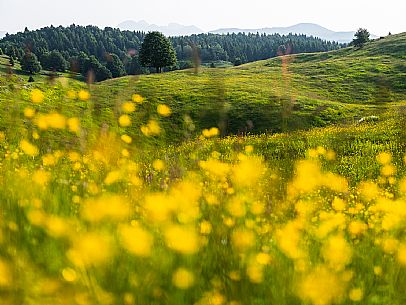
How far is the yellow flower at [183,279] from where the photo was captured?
2.42 m

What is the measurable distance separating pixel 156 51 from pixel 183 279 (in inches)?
2919

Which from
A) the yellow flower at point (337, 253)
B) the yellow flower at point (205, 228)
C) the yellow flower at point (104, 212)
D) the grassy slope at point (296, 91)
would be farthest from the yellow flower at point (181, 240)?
the grassy slope at point (296, 91)

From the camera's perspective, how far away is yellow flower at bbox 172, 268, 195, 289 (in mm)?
2424

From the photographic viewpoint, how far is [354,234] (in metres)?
3.64

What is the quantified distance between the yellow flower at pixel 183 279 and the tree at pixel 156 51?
7377 cm

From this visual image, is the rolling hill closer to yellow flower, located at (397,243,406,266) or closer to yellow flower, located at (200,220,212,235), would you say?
yellow flower, located at (200,220,212,235)

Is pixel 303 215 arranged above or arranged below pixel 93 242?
below

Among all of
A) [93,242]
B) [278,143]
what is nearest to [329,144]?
[278,143]

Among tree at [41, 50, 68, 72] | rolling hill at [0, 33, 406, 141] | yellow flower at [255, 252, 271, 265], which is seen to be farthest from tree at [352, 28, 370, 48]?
yellow flower at [255, 252, 271, 265]

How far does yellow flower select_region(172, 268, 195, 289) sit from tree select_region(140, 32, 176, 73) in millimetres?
73765

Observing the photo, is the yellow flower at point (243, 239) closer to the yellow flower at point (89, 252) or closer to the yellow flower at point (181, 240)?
the yellow flower at point (181, 240)

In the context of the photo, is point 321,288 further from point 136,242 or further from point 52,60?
point 52,60

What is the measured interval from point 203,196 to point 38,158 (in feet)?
10.3

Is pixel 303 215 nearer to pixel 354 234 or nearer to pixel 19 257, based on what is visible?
pixel 354 234
